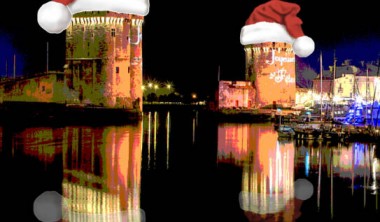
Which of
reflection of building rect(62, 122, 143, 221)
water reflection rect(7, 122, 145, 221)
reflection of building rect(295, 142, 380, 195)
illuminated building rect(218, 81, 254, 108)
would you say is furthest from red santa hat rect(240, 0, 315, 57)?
reflection of building rect(62, 122, 143, 221)

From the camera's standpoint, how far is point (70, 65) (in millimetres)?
38438

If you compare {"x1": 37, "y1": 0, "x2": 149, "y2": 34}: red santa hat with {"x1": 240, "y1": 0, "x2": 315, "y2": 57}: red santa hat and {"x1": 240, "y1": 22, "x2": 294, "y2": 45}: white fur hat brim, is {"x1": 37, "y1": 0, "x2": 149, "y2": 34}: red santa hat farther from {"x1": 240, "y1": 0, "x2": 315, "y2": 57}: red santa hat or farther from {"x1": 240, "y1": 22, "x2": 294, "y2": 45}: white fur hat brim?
{"x1": 240, "y1": 22, "x2": 294, "y2": 45}: white fur hat brim

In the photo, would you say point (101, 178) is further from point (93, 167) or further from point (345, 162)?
point (345, 162)

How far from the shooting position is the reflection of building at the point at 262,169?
38.9 ft

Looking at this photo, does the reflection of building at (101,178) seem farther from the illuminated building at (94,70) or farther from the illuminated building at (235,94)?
the illuminated building at (235,94)

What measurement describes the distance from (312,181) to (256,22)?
130 ft

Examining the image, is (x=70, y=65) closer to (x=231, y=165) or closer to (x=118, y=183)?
(x=231, y=165)

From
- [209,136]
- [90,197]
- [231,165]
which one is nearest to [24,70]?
[209,136]

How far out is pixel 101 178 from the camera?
1445 cm

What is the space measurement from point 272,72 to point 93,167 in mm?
40311

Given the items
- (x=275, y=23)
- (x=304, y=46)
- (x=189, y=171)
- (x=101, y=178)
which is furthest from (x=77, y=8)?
(x=101, y=178)

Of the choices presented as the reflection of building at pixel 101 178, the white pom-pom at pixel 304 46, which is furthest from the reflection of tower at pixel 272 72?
the reflection of building at pixel 101 178

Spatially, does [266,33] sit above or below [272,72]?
above

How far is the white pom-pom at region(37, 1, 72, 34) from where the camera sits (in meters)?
32.0
